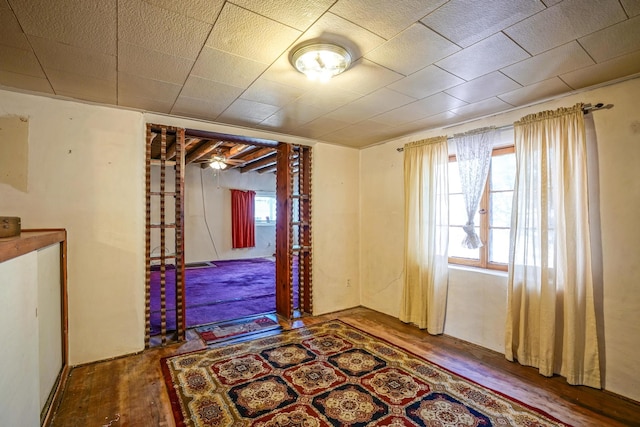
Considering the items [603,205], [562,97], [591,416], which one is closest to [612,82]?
[562,97]

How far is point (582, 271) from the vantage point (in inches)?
93.0

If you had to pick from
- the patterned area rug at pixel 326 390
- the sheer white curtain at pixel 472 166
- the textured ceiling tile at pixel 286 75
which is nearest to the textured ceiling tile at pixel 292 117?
the textured ceiling tile at pixel 286 75

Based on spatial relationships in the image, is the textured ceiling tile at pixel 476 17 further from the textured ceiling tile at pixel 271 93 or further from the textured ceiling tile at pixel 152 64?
the textured ceiling tile at pixel 152 64

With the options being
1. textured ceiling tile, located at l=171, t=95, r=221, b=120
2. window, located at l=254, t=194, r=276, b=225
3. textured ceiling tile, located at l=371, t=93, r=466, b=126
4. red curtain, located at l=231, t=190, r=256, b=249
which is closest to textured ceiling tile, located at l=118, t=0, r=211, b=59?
textured ceiling tile, located at l=171, t=95, r=221, b=120

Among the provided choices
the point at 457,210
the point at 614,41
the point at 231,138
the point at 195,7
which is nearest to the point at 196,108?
the point at 231,138

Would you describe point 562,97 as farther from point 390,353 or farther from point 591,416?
point 390,353

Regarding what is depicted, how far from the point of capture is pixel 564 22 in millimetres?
1558

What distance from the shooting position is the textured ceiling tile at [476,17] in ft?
4.69

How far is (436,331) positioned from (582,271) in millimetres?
1528

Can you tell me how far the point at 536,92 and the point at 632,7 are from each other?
3.44ft

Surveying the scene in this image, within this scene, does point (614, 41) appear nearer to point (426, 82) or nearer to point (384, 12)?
point (426, 82)

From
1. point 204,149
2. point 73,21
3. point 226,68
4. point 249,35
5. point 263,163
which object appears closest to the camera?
point 73,21

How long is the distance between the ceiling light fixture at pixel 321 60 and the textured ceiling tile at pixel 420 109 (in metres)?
1.03

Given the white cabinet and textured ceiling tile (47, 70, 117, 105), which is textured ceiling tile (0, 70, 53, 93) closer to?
textured ceiling tile (47, 70, 117, 105)
